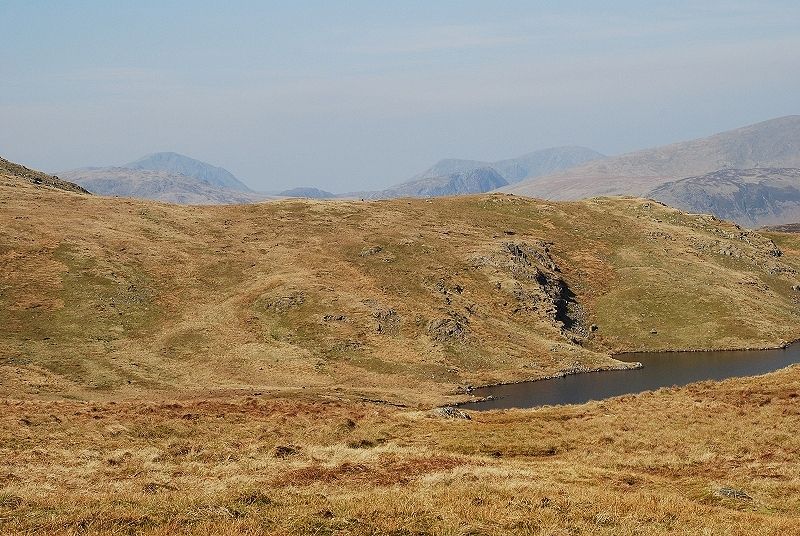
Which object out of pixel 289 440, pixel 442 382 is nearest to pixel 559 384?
pixel 442 382

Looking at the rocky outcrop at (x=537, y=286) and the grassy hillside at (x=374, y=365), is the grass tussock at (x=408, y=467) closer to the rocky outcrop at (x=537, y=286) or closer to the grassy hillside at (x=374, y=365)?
the grassy hillside at (x=374, y=365)

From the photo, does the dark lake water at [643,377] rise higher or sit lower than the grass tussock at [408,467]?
lower

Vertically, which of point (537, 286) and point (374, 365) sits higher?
point (537, 286)

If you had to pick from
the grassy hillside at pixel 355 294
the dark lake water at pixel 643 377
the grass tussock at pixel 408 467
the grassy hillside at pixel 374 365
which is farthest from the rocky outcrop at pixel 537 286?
the grass tussock at pixel 408 467

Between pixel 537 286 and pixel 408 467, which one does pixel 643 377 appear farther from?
pixel 408 467

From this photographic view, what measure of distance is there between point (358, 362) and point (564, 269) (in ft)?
217

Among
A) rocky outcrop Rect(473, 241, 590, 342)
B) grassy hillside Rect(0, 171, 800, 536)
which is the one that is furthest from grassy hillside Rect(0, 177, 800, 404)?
grassy hillside Rect(0, 171, 800, 536)

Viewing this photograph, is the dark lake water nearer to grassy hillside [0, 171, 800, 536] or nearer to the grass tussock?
grassy hillside [0, 171, 800, 536]

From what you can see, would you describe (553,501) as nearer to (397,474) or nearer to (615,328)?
(397,474)

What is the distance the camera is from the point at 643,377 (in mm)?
97188

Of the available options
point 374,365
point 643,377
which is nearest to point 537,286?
point 643,377

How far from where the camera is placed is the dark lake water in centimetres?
8462

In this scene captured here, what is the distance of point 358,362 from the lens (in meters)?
92.7

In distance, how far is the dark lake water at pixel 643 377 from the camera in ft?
278
